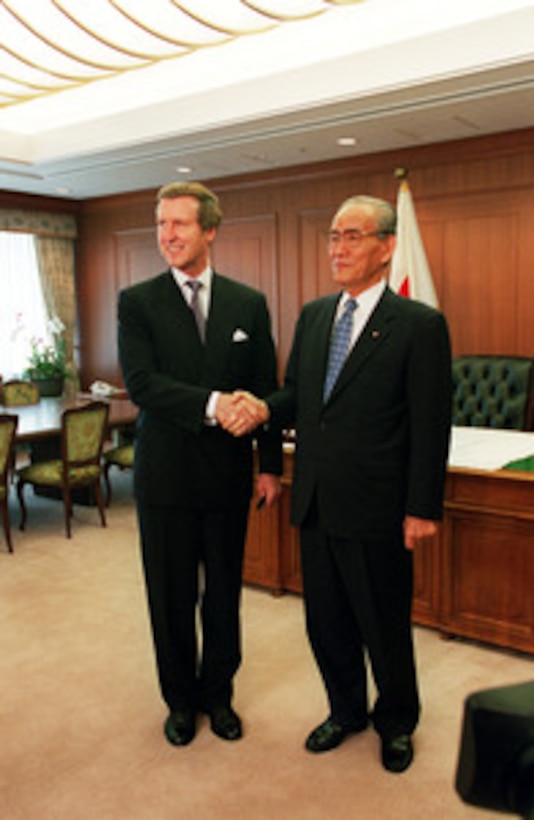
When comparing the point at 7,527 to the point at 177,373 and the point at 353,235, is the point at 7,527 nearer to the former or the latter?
the point at 177,373

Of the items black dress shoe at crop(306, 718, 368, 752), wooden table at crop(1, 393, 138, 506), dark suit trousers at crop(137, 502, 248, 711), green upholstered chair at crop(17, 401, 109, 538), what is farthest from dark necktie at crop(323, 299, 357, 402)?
wooden table at crop(1, 393, 138, 506)

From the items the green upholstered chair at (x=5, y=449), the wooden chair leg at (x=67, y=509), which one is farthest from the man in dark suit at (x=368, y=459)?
the wooden chair leg at (x=67, y=509)

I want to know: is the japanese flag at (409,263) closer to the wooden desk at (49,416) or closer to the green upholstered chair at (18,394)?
the wooden desk at (49,416)

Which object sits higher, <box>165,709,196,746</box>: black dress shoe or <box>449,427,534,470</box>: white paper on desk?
<box>449,427,534,470</box>: white paper on desk

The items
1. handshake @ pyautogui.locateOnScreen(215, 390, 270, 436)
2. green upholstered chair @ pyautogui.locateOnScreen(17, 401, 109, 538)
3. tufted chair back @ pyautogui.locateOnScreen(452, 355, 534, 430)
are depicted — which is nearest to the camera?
handshake @ pyautogui.locateOnScreen(215, 390, 270, 436)

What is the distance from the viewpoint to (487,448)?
3986mm

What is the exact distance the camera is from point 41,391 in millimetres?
8336

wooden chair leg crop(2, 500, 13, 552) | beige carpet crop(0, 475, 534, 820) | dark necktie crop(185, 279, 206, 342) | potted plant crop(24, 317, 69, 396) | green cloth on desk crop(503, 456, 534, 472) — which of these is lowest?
beige carpet crop(0, 475, 534, 820)

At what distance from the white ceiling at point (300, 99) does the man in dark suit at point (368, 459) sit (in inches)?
102

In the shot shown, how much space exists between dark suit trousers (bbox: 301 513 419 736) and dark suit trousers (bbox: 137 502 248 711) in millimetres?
279

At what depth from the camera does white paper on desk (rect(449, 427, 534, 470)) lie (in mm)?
3633

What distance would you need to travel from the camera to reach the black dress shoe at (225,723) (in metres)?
2.86

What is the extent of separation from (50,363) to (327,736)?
256 inches

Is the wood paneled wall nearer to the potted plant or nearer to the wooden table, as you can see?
the potted plant
